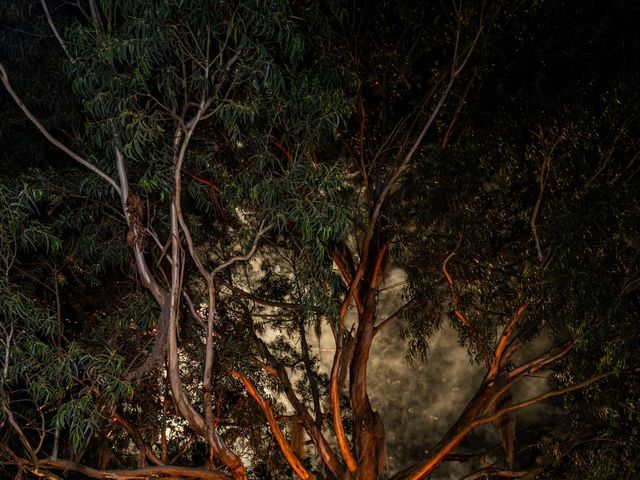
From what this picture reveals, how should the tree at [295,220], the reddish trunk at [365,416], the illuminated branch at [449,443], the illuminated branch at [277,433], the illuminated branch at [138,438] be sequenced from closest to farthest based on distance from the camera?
the tree at [295,220] → the illuminated branch at [138,438] → the illuminated branch at [449,443] → the reddish trunk at [365,416] → the illuminated branch at [277,433]

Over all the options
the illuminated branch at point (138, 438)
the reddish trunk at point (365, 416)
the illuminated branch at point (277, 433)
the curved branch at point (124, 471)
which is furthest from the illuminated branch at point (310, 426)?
the curved branch at point (124, 471)

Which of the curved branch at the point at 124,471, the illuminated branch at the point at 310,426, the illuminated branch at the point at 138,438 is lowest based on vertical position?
the curved branch at the point at 124,471

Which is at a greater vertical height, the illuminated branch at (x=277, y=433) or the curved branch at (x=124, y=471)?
the illuminated branch at (x=277, y=433)

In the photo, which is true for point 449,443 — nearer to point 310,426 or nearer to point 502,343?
point 502,343

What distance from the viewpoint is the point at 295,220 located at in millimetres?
6109

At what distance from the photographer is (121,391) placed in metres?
5.91

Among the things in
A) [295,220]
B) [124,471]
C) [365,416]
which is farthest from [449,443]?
[124,471]

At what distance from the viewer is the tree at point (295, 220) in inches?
235

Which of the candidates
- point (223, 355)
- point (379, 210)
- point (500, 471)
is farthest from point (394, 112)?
point (500, 471)

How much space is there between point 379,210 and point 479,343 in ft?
6.01

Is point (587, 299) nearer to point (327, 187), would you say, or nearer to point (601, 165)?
point (601, 165)

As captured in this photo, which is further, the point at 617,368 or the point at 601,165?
the point at 601,165

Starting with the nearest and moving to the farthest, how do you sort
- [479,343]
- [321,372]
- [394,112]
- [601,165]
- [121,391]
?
[121,391], [601,165], [479,343], [394,112], [321,372]

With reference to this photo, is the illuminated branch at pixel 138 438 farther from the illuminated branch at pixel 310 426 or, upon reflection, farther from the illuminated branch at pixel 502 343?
the illuminated branch at pixel 502 343
